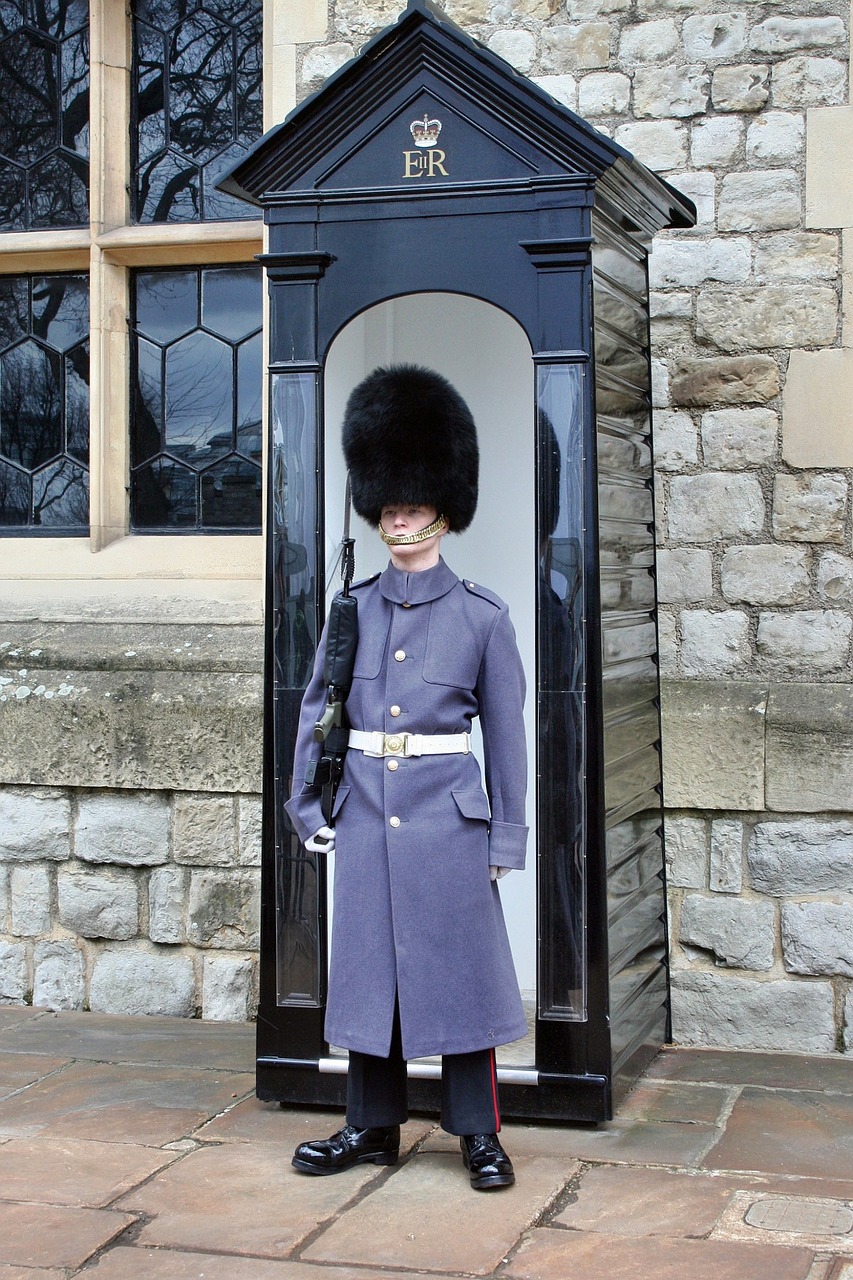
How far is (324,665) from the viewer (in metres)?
3.10

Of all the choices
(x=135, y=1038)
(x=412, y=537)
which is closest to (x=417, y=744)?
(x=412, y=537)

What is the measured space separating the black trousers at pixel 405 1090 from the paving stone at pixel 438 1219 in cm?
11

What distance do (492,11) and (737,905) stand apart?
247 centimetres

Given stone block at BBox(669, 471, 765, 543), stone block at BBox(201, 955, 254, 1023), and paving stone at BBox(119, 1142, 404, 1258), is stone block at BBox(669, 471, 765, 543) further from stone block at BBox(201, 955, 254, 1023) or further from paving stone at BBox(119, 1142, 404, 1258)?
paving stone at BBox(119, 1142, 404, 1258)

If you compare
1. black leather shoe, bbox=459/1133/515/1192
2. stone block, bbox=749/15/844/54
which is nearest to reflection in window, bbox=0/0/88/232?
stone block, bbox=749/15/844/54

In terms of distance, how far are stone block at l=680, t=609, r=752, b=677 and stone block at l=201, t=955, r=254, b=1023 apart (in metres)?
1.47

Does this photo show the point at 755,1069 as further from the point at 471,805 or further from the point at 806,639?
the point at 471,805

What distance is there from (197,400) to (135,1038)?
1857mm

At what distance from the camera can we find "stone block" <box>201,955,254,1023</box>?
14.1ft

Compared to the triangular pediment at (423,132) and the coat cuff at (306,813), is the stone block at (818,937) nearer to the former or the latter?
the coat cuff at (306,813)

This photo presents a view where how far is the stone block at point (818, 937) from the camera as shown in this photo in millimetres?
3889

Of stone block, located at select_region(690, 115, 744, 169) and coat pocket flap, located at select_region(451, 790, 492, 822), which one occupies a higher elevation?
stone block, located at select_region(690, 115, 744, 169)

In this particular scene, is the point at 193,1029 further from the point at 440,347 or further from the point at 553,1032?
the point at 440,347

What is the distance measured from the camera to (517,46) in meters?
4.18
